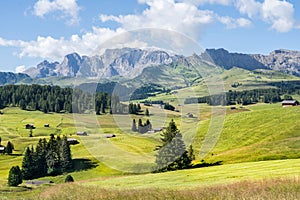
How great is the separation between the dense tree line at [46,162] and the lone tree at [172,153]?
40.2m

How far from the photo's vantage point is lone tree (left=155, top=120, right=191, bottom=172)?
217 ft

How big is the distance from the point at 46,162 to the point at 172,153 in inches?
2041

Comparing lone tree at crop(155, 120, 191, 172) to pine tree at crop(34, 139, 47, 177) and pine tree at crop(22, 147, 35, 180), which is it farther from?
pine tree at crop(22, 147, 35, 180)

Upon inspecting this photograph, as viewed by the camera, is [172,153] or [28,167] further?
[28,167]

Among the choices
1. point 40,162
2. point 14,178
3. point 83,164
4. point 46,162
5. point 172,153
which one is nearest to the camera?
point 172,153

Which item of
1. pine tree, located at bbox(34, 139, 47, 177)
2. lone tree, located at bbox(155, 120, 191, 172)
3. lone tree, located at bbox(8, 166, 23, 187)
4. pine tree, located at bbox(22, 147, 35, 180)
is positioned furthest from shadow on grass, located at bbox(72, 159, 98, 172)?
lone tree, located at bbox(155, 120, 191, 172)

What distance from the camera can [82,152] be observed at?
417 feet

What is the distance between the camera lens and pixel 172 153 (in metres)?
73.2

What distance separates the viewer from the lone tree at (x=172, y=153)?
66188mm

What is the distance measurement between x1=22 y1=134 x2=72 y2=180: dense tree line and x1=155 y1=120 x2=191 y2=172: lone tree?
40208 mm

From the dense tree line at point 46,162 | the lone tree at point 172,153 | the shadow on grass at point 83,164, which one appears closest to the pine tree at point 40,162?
the dense tree line at point 46,162

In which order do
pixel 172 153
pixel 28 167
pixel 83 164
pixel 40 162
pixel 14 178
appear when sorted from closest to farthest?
1. pixel 172 153
2. pixel 14 178
3. pixel 28 167
4. pixel 83 164
5. pixel 40 162

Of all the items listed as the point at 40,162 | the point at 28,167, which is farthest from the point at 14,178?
the point at 40,162

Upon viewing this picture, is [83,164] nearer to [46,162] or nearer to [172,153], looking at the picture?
[46,162]
